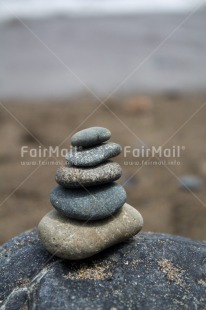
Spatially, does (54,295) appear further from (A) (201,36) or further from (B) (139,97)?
(A) (201,36)

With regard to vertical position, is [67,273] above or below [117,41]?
below

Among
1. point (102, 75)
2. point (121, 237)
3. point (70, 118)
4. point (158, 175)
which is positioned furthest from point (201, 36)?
point (121, 237)

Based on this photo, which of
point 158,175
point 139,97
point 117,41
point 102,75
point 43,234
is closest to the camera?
point 43,234

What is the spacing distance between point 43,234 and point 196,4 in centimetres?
1783

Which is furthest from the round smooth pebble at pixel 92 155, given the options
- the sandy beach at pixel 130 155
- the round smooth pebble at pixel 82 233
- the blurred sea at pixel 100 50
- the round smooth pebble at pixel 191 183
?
the blurred sea at pixel 100 50

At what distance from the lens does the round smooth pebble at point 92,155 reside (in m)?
3.53

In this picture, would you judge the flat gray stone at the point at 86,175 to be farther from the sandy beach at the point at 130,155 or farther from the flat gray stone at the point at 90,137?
the sandy beach at the point at 130,155

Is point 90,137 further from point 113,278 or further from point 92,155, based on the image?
point 113,278

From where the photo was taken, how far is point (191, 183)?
7.22 m

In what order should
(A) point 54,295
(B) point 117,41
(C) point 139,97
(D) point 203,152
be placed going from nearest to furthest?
(A) point 54,295 < (D) point 203,152 < (C) point 139,97 < (B) point 117,41

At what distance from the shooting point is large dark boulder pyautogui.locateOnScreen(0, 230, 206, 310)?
331 centimetres

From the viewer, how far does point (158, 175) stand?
7.59 meters

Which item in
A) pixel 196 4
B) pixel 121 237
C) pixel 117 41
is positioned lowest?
pixel 121 237

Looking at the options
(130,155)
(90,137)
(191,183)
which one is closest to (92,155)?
(90,137)
